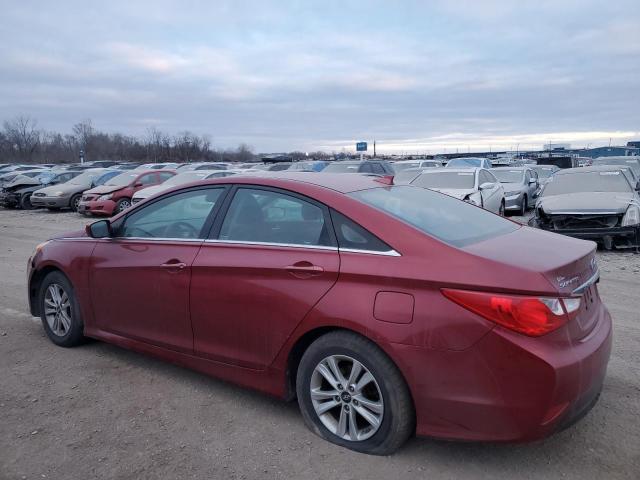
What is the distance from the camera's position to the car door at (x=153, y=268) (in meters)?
3.89

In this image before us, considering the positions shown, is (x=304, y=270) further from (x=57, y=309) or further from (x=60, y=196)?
(x=60, y=196)

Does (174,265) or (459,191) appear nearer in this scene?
(174,265)

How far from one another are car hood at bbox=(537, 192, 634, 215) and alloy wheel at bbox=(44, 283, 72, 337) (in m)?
7.95

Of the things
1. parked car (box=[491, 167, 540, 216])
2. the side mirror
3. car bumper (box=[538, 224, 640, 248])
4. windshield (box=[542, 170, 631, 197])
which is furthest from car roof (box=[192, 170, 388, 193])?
parked car (box=[491, 167, 540, 216])

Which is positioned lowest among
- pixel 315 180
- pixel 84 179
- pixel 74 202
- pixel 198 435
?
pixel 198 435

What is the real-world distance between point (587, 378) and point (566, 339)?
26cm

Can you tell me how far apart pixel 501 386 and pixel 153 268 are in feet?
8.31

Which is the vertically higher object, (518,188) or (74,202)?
(518,188)

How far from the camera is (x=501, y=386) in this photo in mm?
2701

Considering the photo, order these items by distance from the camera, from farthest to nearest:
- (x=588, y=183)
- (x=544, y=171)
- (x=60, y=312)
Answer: (x=544, y=171)
(x=588, y=183)
(x=60, y=312)

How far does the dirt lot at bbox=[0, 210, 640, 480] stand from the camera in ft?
9.91

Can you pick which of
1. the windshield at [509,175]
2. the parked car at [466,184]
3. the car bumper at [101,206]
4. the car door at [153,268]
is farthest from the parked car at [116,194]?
the car door at [153,268]

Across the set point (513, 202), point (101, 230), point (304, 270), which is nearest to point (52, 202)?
point (513, 202)

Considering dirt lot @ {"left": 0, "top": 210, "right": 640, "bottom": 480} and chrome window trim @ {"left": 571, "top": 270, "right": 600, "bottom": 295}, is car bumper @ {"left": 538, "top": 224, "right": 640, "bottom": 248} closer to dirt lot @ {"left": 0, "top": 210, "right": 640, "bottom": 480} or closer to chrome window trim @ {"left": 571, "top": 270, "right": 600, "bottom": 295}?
dirt lot @ {"left": 0, "top": 210, "right": 640, "bottom": 480}
